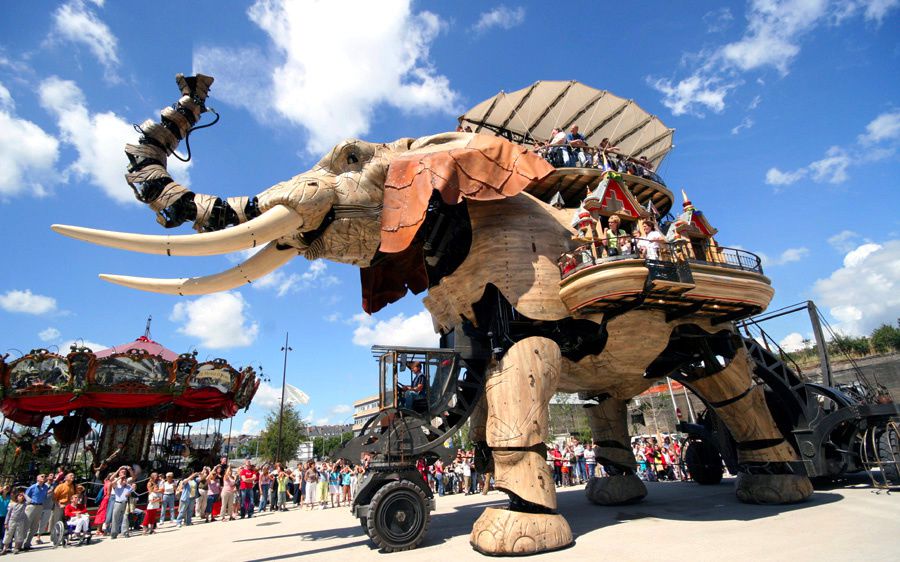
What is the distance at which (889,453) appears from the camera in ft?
28.2

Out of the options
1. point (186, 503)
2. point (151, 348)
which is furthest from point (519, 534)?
point (151, 348)

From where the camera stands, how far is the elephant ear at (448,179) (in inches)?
241

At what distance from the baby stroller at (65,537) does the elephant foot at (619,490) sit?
1025cm

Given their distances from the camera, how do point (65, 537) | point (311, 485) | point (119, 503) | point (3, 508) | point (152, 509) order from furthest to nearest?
1. point (311, 485)
2. point (152, 509)
3. point (119, 503)
4. point (65, 537)
5. point (3, 508)

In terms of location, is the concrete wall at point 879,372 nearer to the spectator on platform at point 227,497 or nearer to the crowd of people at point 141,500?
the crowd of people at point 141,500

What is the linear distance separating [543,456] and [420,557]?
180cm

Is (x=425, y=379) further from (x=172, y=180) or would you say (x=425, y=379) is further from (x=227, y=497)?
(x=227, y=497)

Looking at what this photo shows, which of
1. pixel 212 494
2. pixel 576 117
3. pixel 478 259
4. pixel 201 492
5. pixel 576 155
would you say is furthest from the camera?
pixel 576 117

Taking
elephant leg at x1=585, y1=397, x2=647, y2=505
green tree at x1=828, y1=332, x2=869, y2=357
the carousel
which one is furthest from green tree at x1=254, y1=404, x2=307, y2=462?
green tree at x1=828, y1=332, x2=869, y2=357

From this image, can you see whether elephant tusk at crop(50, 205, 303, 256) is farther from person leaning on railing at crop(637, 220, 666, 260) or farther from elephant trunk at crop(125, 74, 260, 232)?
person leaning on railing at crop(637, 220, 666, 260)

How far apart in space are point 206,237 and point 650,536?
644 cm

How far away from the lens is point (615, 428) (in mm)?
9250

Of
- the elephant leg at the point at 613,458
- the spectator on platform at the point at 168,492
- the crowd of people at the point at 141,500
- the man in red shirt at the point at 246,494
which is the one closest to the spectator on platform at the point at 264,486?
the crowd of people at the point at 141,500

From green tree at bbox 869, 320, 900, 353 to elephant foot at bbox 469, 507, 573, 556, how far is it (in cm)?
5779
